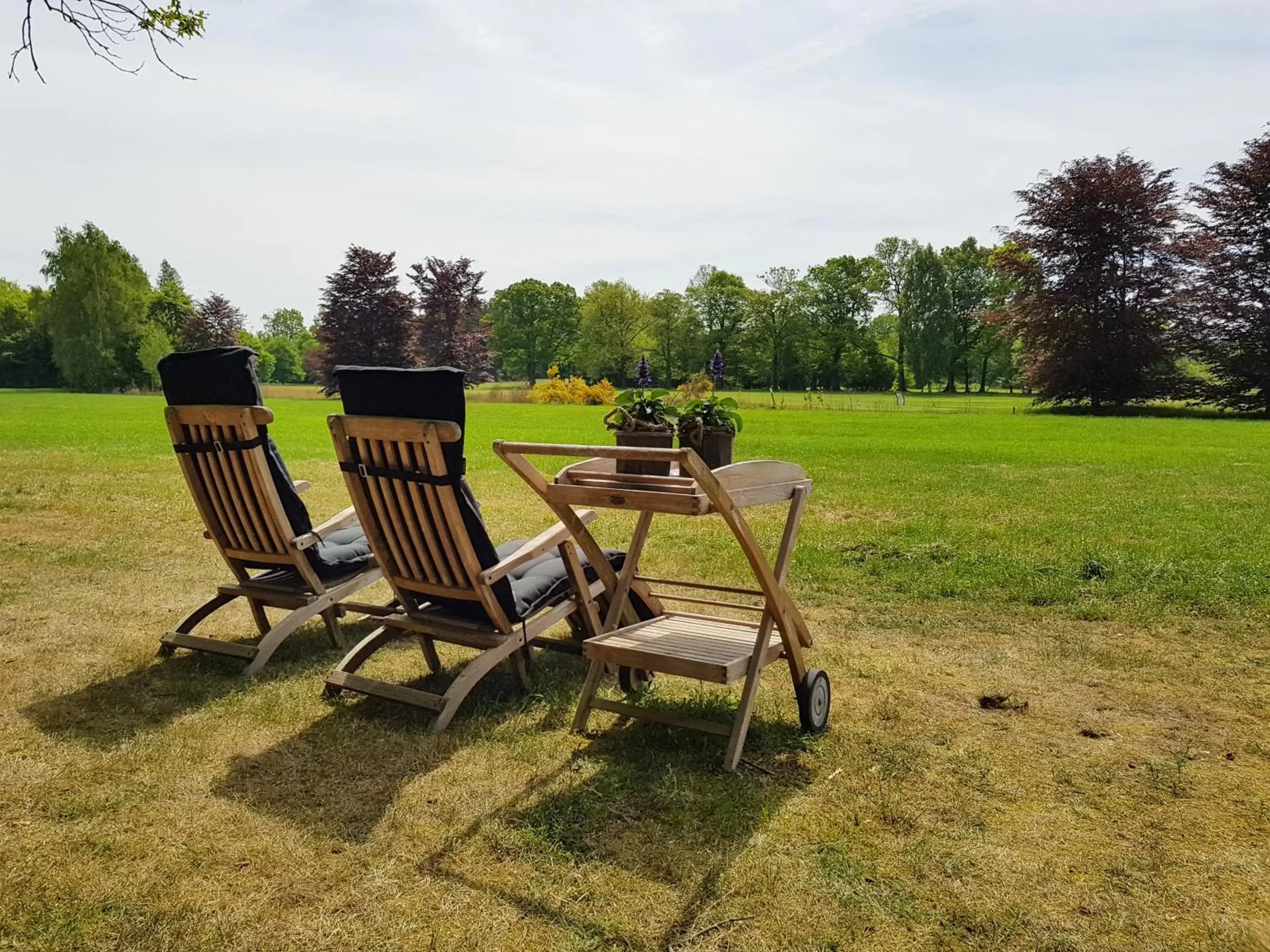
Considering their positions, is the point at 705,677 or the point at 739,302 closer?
the point at 705,677

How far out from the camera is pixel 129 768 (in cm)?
346

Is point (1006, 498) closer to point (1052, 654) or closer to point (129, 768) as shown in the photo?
point (1052, 654)

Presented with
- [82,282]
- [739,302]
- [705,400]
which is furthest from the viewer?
[739,302]

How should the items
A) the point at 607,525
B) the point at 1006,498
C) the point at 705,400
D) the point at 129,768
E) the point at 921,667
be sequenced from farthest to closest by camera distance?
the point at 1006,498 → the point at 607,525 → the point at 921,667 → the point at 705,400 → the point at 129,768

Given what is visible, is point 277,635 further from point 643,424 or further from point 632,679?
point 643,424

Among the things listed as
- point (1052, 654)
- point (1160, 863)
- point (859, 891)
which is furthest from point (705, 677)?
point (1052, 654)

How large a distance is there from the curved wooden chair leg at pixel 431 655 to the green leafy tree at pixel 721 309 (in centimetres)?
6338

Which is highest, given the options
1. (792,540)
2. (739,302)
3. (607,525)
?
(739,302)

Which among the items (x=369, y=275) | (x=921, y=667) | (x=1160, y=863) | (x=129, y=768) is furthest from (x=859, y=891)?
(x=369, y=275)

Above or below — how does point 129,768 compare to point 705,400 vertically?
below

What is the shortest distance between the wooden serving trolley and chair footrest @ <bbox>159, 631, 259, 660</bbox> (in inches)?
72.6

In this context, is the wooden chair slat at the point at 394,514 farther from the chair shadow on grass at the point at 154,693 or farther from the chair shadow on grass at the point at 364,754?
the chair shadow on grass at the point at 154,693

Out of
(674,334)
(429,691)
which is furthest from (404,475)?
(674,334)

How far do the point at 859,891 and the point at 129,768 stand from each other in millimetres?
2684
